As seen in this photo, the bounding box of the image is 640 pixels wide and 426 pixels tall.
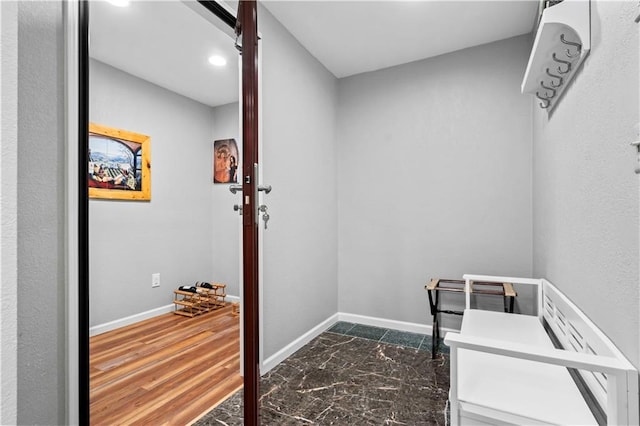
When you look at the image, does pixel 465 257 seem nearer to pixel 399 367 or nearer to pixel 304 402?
pixel 399 367

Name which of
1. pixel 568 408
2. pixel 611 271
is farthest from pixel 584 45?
pixel 568 408

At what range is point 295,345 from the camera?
2553 millimetres

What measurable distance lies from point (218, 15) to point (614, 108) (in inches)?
77.9

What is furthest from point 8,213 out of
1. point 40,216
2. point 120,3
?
point 120,3

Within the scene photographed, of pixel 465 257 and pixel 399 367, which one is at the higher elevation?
pixel 465 257

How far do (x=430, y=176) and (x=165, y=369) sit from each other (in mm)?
2465

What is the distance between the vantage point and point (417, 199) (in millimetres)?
2930

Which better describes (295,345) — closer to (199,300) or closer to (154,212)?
(199,300)

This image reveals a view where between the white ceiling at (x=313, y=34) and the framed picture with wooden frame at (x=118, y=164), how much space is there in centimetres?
30

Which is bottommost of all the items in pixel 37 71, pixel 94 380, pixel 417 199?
pixel 94 380

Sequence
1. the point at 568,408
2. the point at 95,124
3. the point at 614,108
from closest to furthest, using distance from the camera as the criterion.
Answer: the point at 614,108 < the point at 568,408 < the point at 95,124

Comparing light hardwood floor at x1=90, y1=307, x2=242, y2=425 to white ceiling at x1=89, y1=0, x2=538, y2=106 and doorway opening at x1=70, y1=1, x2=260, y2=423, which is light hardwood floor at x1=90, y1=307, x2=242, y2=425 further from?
white ceiling at x1=89, y1=0, x2=538, y2=106

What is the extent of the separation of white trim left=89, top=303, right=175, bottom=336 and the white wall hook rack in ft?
6.99

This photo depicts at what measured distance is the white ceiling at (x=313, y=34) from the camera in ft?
4.76
